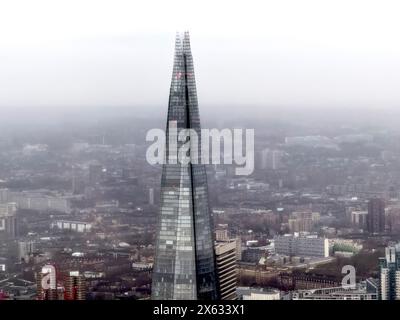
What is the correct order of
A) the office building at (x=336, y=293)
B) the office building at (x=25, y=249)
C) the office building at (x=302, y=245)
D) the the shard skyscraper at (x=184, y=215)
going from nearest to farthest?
the office building at (x=336, y=293) → the office building at (x=25, y=249) → the office building at (x=302, y=245) → the the shard skyscraper at (x=184, y=215)

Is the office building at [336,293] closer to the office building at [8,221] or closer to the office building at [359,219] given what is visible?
the office building at [359,219]

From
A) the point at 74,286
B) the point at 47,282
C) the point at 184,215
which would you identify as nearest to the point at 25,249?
the point at 47,282

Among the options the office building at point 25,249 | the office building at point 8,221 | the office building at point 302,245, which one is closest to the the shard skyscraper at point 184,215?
the office building at point 302,245

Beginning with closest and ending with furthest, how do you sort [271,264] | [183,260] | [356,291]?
[356,291], [271,264], [183,260]

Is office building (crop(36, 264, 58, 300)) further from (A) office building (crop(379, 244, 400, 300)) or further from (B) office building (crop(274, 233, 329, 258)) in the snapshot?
(A) office building (crop(379, 244, 400, 300))

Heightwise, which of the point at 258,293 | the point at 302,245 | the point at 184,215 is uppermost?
the point at 184,215

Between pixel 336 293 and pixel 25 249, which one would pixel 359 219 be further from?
pixel 25 249

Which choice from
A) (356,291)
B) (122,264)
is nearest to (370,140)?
(356,291)

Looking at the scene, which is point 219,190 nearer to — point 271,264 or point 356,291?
point 271,264
